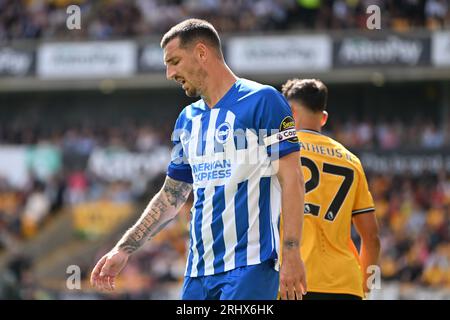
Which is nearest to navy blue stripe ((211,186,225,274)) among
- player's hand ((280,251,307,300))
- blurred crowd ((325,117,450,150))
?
player's hand ((280,251,307,300))

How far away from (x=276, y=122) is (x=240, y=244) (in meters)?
0.62

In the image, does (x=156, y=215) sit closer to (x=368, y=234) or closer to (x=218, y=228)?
(x=218, y=228)

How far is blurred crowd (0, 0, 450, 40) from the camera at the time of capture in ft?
76.7

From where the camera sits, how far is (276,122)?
4637 mm

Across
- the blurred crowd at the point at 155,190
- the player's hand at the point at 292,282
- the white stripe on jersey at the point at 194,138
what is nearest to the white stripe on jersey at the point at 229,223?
the white stripe on jersey at the point at 194,138

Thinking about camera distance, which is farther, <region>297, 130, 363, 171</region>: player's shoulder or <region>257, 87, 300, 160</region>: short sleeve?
<region>297, 130, 363, 171</region>: player's shoulder

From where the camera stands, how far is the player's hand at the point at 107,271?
16.3 feet

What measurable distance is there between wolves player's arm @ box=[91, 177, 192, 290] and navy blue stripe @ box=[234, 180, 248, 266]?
61 centimetres

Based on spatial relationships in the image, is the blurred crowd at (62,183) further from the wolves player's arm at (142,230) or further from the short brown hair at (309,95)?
the wolves player's arm at (142,230)

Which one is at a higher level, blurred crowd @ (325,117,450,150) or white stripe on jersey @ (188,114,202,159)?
blurred crowd @ (325,117,450,150)

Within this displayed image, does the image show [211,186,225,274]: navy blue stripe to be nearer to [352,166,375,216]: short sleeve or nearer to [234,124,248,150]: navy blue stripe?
[234,124,248,150]: navy blue stripe

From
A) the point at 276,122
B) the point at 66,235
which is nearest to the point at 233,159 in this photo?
the point at 276,122

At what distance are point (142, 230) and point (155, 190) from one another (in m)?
17.7

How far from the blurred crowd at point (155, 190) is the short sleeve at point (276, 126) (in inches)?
302
